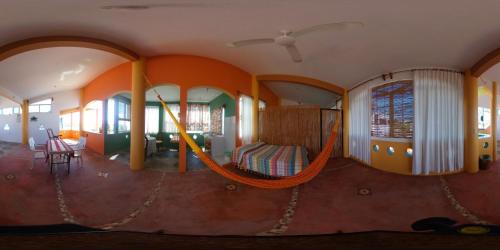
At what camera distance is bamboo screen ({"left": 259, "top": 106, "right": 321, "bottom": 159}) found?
4.50 feet

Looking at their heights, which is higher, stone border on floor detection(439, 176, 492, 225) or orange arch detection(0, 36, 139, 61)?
orange arch detection(0, 36, 139, 61)

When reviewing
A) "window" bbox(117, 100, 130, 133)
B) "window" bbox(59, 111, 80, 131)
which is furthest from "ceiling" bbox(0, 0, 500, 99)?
"window" bbox(59, 111, 80, 131)

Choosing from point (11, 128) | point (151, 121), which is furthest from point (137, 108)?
point (11, 128)

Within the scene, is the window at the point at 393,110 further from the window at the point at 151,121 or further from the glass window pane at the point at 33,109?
the glass window pane at the point at 33,109

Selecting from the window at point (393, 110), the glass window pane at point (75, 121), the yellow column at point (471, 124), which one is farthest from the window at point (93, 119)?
the yellow column at point (471, 124)

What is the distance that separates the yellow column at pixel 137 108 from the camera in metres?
0.90

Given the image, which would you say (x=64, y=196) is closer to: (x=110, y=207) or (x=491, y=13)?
(x=110, y=207)

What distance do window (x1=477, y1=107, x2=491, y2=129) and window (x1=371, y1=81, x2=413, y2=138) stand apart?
1.27 feet

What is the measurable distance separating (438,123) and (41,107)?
2088 mm

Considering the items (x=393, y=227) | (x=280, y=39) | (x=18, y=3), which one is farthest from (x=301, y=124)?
(x=18, y=3)

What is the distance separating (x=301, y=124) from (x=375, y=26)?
753mm

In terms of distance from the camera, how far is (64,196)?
73 cm

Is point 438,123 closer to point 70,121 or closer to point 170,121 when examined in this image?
point 170,121

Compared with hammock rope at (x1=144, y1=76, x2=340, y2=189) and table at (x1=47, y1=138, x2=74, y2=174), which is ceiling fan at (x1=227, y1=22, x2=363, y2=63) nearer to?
hammock rope at (x1=144, y1=76, x2=340, y2=189)
